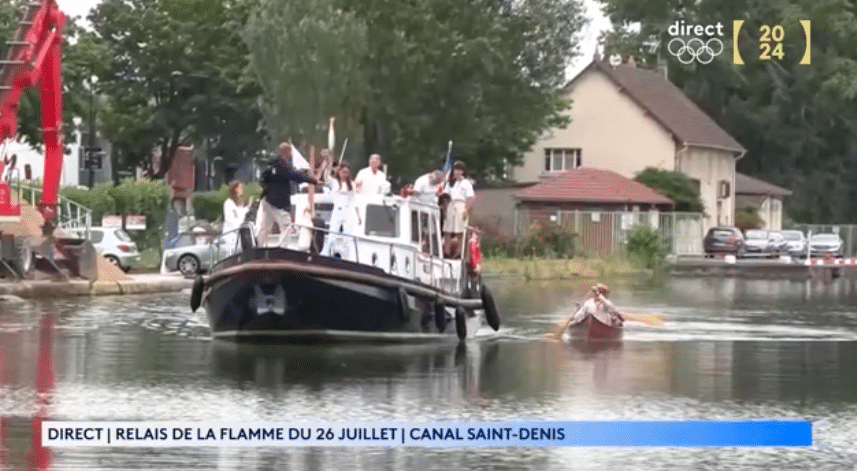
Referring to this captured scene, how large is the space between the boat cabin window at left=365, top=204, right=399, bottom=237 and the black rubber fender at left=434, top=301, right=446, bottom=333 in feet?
5.64

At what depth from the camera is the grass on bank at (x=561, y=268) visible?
6738 cm

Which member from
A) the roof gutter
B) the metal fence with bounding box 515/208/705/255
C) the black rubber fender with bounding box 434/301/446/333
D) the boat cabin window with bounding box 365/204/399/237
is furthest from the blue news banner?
the roof gutter

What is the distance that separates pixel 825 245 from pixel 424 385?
66.3m

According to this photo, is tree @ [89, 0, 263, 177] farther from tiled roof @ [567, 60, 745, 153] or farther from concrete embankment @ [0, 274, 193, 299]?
concrete embankment @ [0, 274, 193, 299]

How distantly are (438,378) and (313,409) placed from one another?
4.70m

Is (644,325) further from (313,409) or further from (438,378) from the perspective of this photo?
(313,409)

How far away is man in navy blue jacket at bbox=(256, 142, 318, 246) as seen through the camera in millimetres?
30547

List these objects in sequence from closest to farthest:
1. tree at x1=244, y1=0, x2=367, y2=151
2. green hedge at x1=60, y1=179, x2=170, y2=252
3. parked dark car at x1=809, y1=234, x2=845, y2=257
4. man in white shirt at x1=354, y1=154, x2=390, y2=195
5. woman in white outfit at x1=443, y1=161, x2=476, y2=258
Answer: man in white shirt at x1=354, y1=154, x2=390, y2=195 < woman in white outfit at x1=443, y1=161, x2=476, y2=258 < green hedge at x1=60, y1=179, x2=170, y2=252 < tree at x1=244, y1=0, x2=367, y2=151 < parked dark car at x1=809, y1=234, x2=845, y2=257

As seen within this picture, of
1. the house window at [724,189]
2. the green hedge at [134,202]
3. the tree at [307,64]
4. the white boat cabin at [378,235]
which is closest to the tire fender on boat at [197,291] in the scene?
the white boat cabin at [378,235]

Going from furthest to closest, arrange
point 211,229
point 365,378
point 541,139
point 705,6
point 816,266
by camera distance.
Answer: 1. point 705,6
2. point 541,139
3. point 816,266
4. point 211,229
5. point 365,378

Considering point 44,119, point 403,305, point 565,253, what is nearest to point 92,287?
point 44,119

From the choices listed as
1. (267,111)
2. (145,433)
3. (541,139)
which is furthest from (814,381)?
(541,139)

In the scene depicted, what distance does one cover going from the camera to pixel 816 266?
245 feet

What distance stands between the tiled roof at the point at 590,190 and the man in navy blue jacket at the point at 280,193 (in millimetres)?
53384
